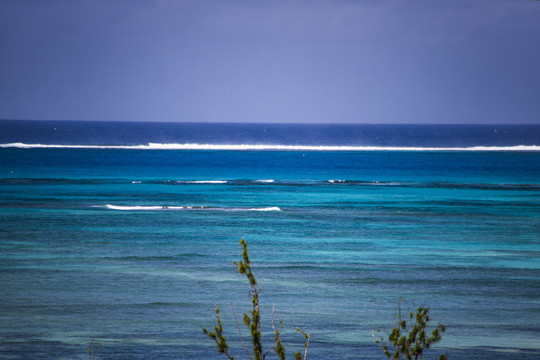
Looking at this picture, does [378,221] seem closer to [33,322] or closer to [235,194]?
[235,194]

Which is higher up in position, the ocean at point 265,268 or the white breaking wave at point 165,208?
the white breaking wave at point 165,208

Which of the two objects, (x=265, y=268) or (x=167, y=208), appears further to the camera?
(x=167, y=208)

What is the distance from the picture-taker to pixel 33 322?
25.3 feet

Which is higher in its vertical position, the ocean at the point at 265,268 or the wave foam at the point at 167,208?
the wave foam at the point at 167,208

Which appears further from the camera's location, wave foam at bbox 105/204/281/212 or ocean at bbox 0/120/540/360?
wave foam at bbox 105/204/281/212

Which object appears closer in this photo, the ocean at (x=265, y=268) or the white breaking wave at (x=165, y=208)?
the ocean at (x=265, y=268)

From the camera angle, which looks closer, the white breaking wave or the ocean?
the ocean

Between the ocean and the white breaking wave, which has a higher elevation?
the white breaking wave

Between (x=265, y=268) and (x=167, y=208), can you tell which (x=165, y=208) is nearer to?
(x=167, y=208)

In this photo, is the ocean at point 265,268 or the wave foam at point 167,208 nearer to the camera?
the ocean at point 265,268

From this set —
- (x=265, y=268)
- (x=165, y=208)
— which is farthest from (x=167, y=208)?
(x=265, y=268)

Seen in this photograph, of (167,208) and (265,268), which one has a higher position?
(167,208)

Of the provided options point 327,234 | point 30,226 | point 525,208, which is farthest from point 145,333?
point 525,208

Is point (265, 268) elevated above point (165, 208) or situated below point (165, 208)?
below
